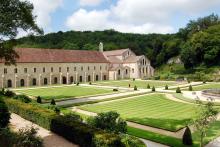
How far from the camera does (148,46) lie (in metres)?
126

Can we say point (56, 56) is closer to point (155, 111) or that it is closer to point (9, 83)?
point (9, 83)

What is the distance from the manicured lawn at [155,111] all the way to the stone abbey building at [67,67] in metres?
26.6

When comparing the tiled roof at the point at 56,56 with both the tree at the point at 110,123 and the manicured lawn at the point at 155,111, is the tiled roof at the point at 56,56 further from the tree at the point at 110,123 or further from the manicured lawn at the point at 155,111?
the tree at the point at 110,123

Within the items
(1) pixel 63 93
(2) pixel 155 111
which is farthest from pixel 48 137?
(1) pixel 63 93

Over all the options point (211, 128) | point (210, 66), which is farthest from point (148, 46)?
point (211, 128)

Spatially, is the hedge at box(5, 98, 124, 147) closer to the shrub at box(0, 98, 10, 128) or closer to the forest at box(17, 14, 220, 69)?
the shrub at box(0, 98, 10, 128)

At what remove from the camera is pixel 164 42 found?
102 m

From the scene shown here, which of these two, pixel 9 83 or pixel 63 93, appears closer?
pixel 63 93

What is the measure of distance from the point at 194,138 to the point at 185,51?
67821 millimetres

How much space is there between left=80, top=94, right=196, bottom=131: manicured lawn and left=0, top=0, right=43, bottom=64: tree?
9.94 meters

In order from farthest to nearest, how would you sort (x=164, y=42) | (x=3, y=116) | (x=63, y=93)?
(x=164, y=42) < (x=63, y=93) < (x=3, y=116)

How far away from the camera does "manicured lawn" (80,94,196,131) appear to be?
1958 centimetres

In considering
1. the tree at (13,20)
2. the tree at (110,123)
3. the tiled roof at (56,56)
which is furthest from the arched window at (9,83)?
the tree at (110,123)

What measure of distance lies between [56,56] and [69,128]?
49.3m
